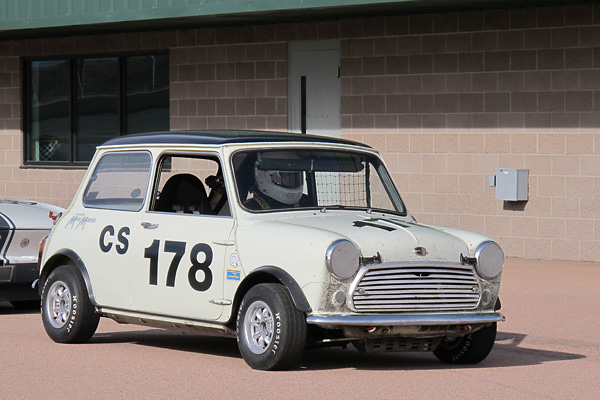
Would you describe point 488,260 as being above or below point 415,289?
above

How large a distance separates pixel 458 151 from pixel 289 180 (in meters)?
9.26

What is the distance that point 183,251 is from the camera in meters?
9.02

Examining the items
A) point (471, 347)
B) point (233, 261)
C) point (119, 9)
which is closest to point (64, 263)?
point (233, 261)

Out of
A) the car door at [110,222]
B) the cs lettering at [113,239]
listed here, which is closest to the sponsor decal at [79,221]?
the car door at [110,222]

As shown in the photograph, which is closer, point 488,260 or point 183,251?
point 488,260

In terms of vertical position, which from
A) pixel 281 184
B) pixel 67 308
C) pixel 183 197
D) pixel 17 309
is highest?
pixel 281 184

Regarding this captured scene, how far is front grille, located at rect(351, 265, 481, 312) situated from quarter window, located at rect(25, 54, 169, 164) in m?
13.9

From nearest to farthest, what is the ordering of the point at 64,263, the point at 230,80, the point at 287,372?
the point at 287,372 → the point at 64,263 → the point at 230,80

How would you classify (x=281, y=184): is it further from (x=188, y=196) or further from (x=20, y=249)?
(x=20, y=249)

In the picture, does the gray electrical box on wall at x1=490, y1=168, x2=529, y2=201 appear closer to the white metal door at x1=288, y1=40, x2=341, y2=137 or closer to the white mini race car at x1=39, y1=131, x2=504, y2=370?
the white metal door at x1=288, y1=40, x2=341, y2=137

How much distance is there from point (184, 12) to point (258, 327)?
1137 centimetres

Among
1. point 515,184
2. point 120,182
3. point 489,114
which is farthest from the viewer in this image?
point 489,114

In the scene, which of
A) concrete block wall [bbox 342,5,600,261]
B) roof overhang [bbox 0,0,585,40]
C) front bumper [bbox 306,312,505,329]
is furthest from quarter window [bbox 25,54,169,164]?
front bumper [bbox 306,312,505,329]

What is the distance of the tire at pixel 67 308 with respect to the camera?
9773mm
